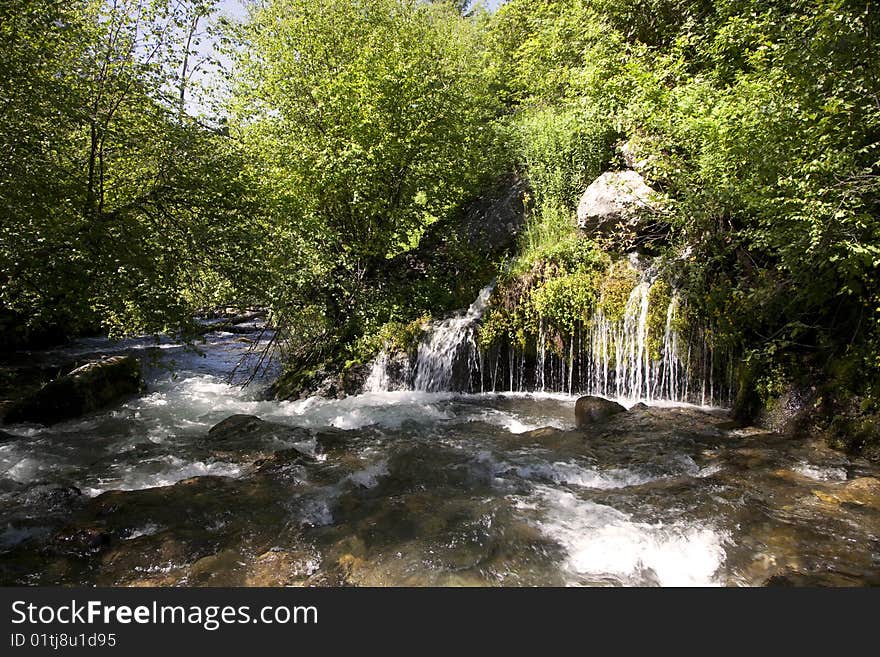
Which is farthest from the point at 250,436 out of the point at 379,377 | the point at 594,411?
the point at 594,411

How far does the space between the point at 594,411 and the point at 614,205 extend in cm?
487

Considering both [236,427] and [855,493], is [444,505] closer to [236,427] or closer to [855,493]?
[855,493]

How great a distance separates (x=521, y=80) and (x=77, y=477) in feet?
57.6

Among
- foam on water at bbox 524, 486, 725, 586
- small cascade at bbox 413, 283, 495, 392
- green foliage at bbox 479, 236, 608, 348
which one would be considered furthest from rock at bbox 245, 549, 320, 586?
green foliage at bbox 479, 236, 608, 348

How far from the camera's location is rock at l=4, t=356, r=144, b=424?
367 inches

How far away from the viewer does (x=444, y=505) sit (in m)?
5.11

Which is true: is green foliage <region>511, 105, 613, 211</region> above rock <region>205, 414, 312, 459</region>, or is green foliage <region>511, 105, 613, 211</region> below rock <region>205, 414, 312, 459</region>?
above

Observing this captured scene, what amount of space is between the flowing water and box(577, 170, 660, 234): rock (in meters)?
4.22

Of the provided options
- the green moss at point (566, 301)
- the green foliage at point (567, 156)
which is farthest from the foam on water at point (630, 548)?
the green foliage at point (567, 156)

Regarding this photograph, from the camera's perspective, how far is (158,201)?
723 cm

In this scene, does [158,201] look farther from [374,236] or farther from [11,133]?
[374,236]

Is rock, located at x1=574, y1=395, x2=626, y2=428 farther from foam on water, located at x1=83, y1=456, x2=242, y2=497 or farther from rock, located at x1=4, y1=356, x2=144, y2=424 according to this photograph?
rock, located at x1=4, y1=356, x2=144, y2=424

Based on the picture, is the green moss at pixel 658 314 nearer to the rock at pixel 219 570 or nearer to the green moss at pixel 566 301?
the green moss at pixel 566 301

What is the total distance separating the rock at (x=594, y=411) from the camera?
780 cm
